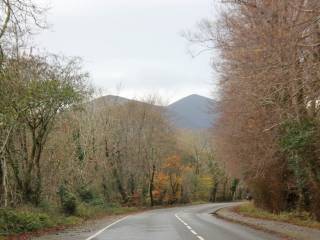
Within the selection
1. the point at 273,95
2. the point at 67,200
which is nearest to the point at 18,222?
the point at 273,95

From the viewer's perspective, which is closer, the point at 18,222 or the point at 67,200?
the point at 18,222

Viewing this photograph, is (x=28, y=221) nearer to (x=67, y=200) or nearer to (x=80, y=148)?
(x=67, y=200)

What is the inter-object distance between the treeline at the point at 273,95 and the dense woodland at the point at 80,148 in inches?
335

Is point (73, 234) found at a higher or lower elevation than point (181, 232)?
lower

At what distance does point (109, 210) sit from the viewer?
5769 centimetres

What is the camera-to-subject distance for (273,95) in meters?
23.8

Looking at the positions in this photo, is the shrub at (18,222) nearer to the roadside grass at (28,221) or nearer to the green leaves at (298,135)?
the roadside grass at (28,221)

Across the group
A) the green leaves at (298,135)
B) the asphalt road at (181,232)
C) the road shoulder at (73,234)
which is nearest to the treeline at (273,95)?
the green leaves at (298,135)

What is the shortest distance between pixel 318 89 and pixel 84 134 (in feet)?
137

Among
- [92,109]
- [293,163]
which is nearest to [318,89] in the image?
[293,163]

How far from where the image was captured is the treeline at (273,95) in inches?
722

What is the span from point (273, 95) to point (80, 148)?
32.0 metres

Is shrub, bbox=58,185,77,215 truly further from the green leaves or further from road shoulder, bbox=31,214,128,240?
the green leaves

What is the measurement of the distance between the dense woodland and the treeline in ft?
28.0
